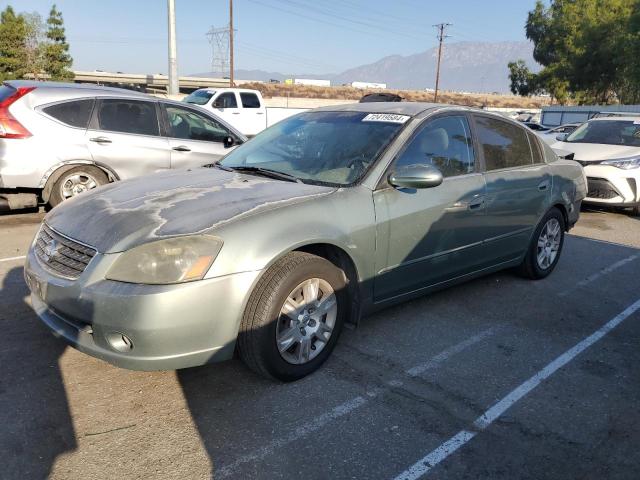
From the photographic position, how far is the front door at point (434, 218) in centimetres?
363

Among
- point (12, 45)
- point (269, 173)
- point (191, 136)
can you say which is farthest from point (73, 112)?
point (12, 45)

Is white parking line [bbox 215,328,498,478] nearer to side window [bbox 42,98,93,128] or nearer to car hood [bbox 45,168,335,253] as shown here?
car hood [bbox 45,168,335,253]

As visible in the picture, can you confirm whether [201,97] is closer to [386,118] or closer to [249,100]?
[249,100]

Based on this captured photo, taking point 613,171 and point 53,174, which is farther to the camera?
point 613,171

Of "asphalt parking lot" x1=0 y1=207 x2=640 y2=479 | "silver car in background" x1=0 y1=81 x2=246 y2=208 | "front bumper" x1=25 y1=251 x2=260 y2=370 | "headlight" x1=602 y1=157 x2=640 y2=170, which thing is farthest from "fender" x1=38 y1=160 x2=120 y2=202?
"headlight" x1=602 y1=157 x2=640 y2=170

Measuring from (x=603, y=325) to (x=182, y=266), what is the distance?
3.41 meters

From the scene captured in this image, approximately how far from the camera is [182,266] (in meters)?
2.74

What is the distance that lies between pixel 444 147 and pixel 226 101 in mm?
14305

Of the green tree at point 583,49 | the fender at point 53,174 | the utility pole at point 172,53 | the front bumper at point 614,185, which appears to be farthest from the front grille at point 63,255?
the green tree at point 583,49

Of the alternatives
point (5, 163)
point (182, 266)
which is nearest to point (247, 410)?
point (182, 266)

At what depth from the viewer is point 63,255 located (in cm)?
302

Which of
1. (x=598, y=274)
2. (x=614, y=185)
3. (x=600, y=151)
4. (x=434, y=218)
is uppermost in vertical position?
(x=600, y=151)

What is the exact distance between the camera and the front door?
3.63m

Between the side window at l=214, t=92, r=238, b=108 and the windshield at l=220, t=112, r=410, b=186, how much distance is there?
43.6ft
